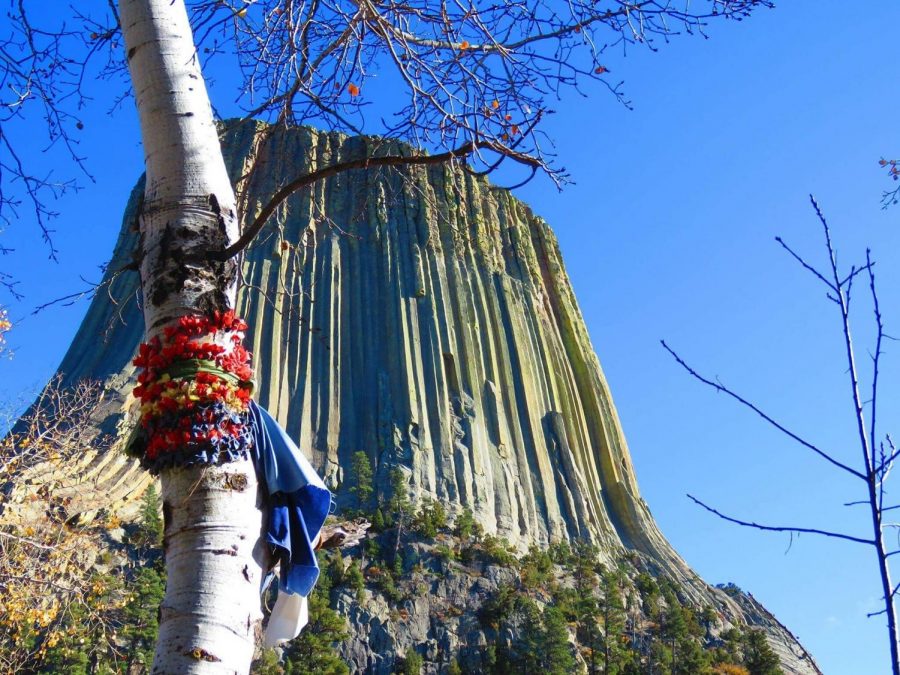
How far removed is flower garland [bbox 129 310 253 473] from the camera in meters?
2.94

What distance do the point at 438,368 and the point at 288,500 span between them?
4023cm

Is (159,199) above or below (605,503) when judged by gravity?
below

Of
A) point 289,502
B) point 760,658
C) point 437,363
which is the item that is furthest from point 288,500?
point 437,363

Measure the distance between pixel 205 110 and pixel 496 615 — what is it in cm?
3270

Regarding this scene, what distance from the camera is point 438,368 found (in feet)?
142

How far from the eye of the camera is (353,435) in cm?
4072

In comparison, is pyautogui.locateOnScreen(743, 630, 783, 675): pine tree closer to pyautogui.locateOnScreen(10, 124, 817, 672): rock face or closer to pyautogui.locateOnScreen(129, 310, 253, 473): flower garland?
pyautogui.locateOnScreen(10, 124, 817, 672): rock face

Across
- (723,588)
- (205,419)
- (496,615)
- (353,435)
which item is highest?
(353,435)

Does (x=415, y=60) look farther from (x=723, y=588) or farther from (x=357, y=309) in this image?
(x=723, y=588)

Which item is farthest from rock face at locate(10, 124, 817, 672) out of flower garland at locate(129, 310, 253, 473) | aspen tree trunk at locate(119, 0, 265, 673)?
flower garland at locate(129, 310, 253, 473)

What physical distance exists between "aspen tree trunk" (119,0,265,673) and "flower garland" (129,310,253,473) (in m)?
0.05

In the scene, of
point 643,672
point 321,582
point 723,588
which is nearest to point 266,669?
point 321,582

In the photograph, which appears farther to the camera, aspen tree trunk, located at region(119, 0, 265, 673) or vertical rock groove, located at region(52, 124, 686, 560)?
vertical rock groove, located at region(52, 124, 686, 560)

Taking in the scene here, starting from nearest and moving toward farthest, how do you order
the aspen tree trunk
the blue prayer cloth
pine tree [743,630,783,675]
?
the aspen tree trunk → the blue prayer cloth → pine tree [743,630,783,675]
